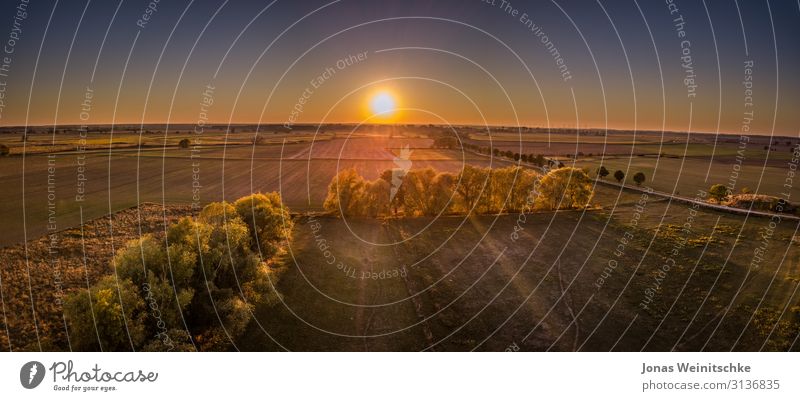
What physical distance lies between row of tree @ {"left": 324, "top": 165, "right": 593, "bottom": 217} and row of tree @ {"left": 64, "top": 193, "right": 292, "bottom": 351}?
18.6 metres

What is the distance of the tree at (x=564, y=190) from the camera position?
47.8m

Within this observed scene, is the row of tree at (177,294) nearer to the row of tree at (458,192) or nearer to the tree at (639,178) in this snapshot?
the row of tree at (458,192)

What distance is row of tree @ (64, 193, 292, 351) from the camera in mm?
15211

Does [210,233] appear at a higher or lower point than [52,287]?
higher

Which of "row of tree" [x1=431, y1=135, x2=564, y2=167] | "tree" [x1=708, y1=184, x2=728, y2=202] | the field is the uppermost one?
"row of tree" [x1=431, y1=135, x2=564, y2=167]

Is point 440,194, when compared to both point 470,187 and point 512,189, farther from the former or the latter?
point 512,189

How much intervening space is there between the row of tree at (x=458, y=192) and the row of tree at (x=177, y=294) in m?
18.6

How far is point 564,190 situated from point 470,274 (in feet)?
84.4

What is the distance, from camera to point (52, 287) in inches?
841

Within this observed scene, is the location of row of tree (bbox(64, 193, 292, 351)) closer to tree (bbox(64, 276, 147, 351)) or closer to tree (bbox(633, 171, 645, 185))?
tree (bbox(64, 276, 147, 351))

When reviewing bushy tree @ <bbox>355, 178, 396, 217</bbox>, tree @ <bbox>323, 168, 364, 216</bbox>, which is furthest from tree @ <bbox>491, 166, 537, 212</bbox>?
tree @ <bbox>323, 168, 364, 216</bbox>

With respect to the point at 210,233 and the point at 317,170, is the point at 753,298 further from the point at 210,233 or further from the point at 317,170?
the point at 317,170

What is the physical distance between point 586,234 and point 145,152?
9513 centimetres
